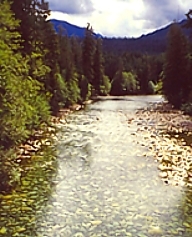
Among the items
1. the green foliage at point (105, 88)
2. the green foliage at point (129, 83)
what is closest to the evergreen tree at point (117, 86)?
the green foliage at point (129, 83)

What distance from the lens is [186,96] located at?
3284 cm

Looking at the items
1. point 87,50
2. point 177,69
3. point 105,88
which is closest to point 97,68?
point 105,88

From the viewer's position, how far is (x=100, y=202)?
8047 millimetres

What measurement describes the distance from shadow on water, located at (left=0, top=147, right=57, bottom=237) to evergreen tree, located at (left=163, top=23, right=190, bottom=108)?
2412 cm

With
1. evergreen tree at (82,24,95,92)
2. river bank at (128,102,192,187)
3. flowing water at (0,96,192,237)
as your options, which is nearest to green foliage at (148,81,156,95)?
evergreen tree at (82,24,95,92)

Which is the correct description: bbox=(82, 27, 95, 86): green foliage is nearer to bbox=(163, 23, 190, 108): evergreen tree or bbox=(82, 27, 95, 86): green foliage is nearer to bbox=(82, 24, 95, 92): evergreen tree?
bbox=(82, 24, 95, 92): evergreen tree

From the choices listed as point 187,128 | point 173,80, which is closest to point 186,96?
point 173,80

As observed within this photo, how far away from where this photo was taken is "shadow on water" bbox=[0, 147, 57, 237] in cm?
672

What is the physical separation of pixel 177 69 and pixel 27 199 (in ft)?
93.4

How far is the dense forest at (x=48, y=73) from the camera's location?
9.96 meters

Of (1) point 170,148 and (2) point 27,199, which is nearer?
(2) point 27,199

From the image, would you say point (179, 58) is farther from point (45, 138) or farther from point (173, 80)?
point (45, 138)

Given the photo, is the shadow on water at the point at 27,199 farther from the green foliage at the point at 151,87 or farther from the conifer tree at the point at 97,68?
the green foliage at the point at 151,87

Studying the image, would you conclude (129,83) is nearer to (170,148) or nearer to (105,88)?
(105,88)
